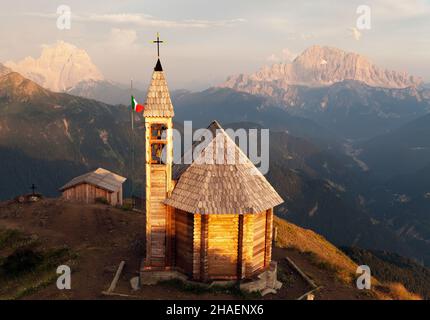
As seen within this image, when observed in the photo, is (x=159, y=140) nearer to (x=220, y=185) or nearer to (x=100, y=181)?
(x=220, y=185)

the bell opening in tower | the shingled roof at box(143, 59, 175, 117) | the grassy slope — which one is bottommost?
the grassy slope

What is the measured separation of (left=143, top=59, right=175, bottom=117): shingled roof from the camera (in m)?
23.0

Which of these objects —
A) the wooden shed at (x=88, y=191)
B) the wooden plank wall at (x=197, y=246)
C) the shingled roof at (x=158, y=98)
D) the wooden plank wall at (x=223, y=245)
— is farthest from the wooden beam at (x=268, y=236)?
the wooden shed at (x=88, y=191)

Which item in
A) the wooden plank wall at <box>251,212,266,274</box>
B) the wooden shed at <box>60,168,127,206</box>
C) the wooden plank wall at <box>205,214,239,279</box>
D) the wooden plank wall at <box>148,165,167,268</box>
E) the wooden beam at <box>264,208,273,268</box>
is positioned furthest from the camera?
the wooden shed at <box>60,168,127,206</box>

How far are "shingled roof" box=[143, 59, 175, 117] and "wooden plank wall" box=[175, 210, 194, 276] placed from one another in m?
6.33

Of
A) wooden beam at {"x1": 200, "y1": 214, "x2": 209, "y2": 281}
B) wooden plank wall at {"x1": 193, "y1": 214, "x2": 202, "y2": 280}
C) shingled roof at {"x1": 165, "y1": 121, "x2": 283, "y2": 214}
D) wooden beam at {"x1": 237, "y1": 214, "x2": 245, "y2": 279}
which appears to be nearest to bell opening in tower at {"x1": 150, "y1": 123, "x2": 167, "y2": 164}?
shingled roof at {"x1": 165, "y1": 121, "x2": 283, "y2": 214}

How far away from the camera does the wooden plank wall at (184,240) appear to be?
22.9 m

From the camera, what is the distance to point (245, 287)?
74.1 ft

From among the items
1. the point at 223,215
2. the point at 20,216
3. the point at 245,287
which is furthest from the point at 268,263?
the point at 20,216

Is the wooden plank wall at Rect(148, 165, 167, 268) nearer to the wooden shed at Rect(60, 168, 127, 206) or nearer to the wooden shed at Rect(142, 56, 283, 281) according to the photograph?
the wooden shed at Rect(142, 56, 283, 281)

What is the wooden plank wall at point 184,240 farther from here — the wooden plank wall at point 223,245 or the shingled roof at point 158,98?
the shingled roof at point 158,98

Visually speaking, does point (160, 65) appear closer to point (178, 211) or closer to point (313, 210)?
point (178, 211)
